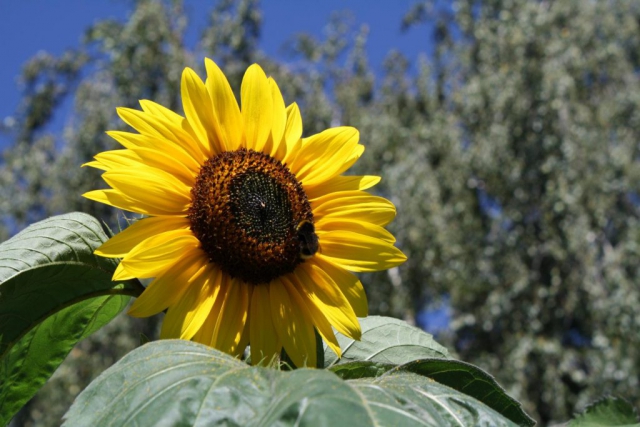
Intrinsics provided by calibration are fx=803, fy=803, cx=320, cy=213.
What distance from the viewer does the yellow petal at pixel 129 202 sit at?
99cm

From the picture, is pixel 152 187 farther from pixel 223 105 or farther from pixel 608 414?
pixel 608 414

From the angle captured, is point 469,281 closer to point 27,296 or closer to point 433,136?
point 433,136

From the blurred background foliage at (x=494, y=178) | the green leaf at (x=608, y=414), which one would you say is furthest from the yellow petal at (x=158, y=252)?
the blurred background foliage at (x=494, y=178)

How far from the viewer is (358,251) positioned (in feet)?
3.59

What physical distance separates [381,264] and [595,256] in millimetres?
10236

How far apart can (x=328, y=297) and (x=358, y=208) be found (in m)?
0.14

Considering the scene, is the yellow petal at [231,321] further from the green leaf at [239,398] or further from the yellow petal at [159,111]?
the green leaf at [239,398]

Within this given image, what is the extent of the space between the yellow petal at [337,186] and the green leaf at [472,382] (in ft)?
1.26

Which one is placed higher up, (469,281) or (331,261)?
(331,261)

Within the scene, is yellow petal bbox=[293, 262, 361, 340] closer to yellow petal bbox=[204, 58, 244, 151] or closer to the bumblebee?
the bumblebee

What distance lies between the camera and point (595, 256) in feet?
35.0

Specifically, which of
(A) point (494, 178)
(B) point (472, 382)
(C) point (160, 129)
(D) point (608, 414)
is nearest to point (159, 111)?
(C) point (160, 129)

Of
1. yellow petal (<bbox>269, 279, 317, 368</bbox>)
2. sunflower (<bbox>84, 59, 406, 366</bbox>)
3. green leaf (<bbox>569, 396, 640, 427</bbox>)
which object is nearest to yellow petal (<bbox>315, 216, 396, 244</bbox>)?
sunflower (<bbox>84, 59, 406, 366</bbox>)

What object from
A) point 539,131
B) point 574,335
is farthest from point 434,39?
point 574,335
